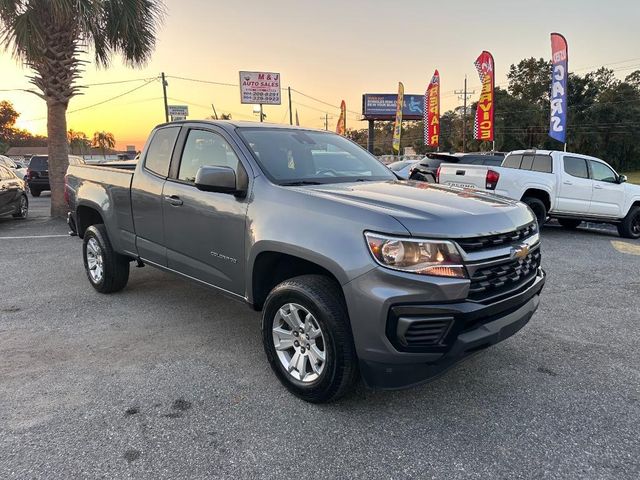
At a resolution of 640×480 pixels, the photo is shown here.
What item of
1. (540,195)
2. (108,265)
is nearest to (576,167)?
(540,195)

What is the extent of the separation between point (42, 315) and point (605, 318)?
227 inches

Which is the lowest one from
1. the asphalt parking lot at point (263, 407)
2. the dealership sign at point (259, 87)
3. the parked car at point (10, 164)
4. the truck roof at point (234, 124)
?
the asphalt parking lot at point (263, 407)

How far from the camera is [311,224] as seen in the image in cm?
292

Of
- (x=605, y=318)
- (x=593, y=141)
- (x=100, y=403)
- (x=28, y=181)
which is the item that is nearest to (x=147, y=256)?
(x=100, y=403)

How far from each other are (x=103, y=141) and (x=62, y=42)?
384ft

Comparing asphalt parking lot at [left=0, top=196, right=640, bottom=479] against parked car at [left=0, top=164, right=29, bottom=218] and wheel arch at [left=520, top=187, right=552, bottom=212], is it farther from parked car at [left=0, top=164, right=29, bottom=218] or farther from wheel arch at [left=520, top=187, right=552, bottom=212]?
parked car at [left=0, top=164, right=29, bottom=218]

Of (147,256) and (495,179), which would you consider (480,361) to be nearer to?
(147,256)

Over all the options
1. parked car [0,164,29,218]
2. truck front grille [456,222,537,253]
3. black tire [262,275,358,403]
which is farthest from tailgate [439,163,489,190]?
parked car [0,164,29,218]

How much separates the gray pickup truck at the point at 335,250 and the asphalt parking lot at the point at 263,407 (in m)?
0.39

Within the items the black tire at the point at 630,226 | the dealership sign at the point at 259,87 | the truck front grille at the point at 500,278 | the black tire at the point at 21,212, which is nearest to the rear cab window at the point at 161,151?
the truck front grille at the point at 500,278

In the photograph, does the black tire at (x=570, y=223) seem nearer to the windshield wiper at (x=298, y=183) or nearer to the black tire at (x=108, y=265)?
the windshield wiper at (x=298, y=183)

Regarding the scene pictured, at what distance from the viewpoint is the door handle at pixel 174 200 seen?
4.01 metres

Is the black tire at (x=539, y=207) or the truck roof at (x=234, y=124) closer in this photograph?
the truck roof at (x=234, y=124)

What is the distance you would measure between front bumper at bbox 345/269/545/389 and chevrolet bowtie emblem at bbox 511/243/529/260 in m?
0.38
